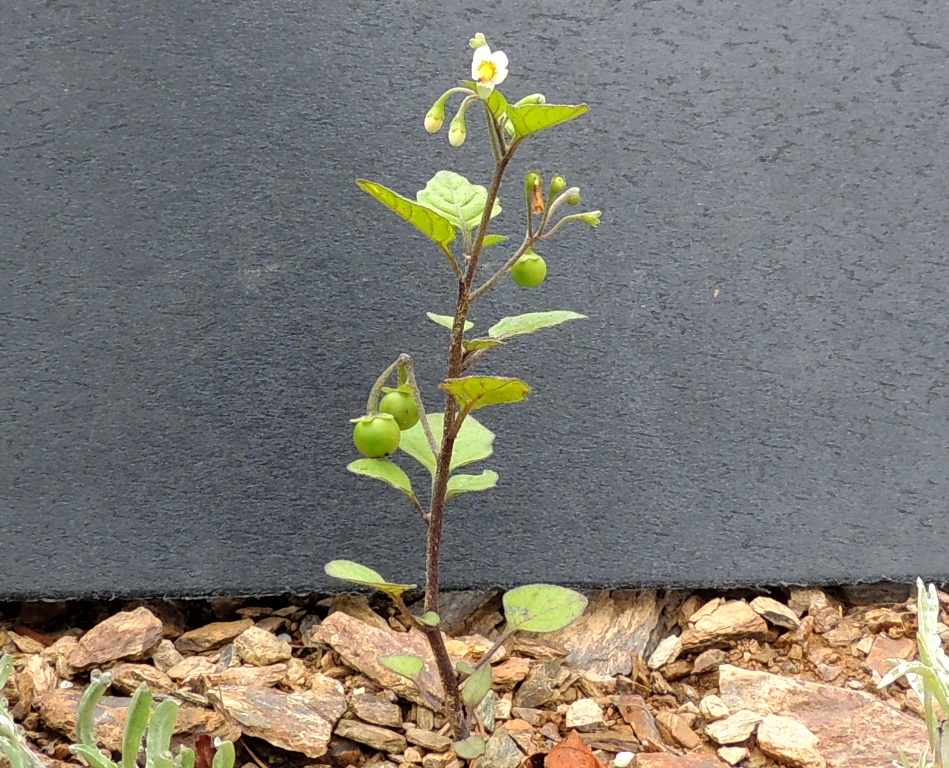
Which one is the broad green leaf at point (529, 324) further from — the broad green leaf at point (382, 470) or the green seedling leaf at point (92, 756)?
the green seedling leaf at point (92, 756)

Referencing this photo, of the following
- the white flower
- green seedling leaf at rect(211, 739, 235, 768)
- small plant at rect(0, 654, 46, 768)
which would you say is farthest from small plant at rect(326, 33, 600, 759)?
small plant at rect(0, 654, 46, 768)

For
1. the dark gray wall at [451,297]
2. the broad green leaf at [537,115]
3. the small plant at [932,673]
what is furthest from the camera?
the dark gray wall at [451,297]

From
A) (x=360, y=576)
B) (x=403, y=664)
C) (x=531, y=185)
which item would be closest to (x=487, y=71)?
(x=531, y=185)

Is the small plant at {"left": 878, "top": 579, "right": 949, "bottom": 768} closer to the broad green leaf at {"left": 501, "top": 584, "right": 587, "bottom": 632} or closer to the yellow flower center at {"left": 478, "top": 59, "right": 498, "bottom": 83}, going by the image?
the broad green leaf at {"left": 501, "top": 584, "right": 587, "bottom": 632}

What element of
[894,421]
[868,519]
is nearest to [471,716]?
[868,519]

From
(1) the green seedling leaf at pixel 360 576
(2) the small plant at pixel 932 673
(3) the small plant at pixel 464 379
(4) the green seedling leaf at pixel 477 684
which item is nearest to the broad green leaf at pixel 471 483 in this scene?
(3) the small plant at pixel 464 379

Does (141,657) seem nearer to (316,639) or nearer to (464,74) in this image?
(316,639)

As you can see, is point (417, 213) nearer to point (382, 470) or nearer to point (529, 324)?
point (529, 324)
